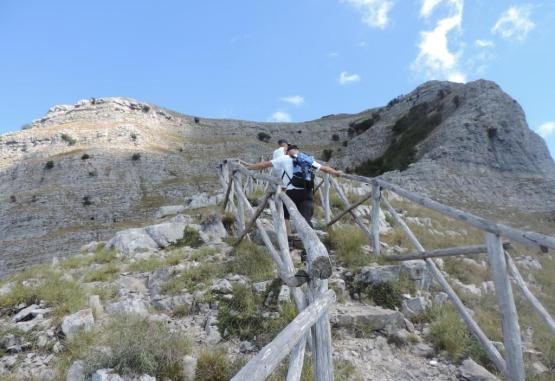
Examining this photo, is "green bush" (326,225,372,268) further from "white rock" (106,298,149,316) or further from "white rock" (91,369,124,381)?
"white rock" (91,369,124,381)

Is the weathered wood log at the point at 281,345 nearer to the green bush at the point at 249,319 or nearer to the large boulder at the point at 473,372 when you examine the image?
the green bush at the point at 249,319

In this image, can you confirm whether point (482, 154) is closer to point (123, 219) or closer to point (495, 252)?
point (495, 252)

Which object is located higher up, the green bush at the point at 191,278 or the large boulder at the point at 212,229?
the large boulder at the point at 212,229

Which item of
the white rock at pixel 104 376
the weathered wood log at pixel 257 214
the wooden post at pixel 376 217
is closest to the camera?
the white rock at pixel 104 376

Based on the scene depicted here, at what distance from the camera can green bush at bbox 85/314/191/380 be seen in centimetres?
339

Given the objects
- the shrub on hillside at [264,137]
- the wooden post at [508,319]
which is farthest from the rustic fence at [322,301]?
the shrub on hillside at [264,137]

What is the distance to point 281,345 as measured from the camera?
6.50 feet

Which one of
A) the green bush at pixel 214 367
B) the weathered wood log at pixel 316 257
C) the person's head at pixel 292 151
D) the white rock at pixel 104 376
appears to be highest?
the person's head at pixel 292 151

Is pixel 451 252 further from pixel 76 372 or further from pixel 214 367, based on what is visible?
pixel 76 372

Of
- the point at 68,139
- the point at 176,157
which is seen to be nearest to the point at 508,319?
the point at 176,157

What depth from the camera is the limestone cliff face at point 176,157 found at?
23.2 meters

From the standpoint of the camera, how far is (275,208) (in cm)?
469

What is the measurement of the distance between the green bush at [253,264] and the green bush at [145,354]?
83.1 inches

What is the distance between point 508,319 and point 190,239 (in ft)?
24.0
